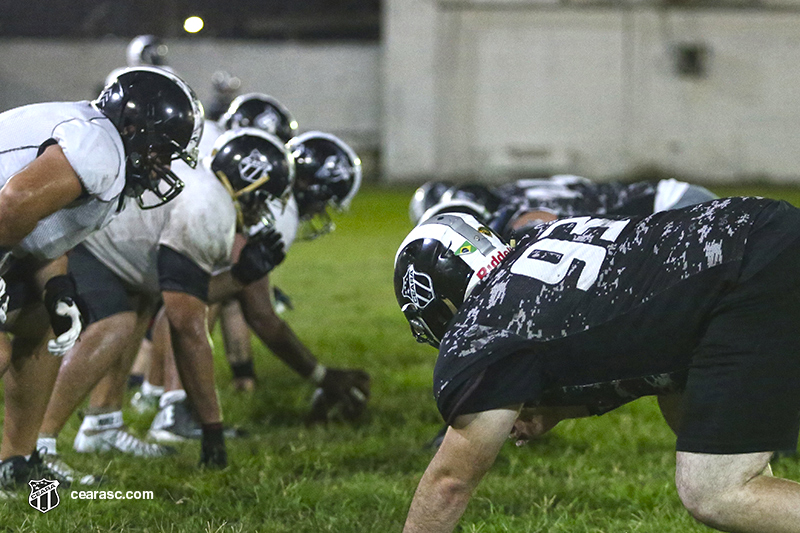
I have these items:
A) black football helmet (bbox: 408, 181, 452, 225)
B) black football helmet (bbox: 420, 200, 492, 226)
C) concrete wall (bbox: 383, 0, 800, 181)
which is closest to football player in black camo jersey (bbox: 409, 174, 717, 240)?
black football helmet (bbox: 420, 200, 492, 226)

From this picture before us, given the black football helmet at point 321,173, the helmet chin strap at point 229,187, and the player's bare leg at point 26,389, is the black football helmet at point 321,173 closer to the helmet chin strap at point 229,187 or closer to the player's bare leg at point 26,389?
the helmet chin strap at point 229,187

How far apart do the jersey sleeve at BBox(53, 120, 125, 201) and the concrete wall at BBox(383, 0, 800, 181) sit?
21720 millimetres

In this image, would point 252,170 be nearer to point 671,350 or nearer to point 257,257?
point 257,257

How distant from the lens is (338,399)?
5.41 m

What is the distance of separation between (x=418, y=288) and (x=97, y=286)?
92.6 inches

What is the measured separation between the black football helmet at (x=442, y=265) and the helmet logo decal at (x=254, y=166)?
5.77ft

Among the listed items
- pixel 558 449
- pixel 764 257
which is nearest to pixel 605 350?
pixel 764 257

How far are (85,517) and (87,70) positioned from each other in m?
22.8

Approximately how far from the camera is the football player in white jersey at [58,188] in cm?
324

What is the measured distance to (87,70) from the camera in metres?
24.4

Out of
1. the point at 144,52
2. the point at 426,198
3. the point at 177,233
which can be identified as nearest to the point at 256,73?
the point at 144,52

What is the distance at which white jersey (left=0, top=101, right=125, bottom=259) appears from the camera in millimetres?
3301

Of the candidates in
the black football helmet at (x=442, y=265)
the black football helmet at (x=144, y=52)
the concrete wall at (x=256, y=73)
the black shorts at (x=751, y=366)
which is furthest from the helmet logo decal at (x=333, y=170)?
the concrete wall at (x=256, y=73)

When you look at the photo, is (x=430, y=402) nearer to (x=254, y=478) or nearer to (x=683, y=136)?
(x=254, y=478)
